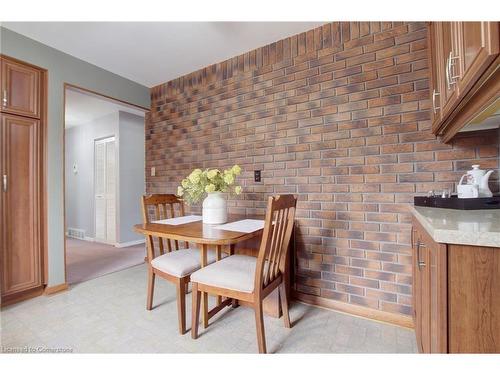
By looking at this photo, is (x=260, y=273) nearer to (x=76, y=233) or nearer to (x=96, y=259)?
(x=96, y=259)

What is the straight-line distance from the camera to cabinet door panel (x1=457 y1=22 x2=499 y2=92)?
0.70 metres

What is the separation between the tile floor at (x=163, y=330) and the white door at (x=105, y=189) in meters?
2.28

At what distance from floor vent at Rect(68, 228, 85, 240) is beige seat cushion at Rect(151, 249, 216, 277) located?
392 centimetres

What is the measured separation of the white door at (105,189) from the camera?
4246mm

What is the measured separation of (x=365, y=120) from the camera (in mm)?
1807

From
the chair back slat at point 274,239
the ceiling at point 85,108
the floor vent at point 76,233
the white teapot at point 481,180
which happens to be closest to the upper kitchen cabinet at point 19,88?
the ceiling at point 85,108

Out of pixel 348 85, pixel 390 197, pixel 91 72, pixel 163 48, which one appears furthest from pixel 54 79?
pixel 390 197

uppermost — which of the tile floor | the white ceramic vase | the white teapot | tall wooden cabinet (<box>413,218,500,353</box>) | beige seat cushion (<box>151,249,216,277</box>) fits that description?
the white teapot

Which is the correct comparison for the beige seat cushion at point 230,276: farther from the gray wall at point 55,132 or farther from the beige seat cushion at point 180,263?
the gray wall at point 55,132

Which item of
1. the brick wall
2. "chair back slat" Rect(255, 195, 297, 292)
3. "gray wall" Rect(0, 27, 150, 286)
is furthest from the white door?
"chair back slat" Rect(255, 195, 297, 292)

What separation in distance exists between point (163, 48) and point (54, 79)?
3.62 ft

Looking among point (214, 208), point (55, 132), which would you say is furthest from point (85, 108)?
point (214, 208)

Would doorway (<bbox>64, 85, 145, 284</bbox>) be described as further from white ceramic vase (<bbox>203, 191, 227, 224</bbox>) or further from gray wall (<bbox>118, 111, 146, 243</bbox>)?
white ceramic vase (<bbox>203, 191, 227, 224</bbox>)
